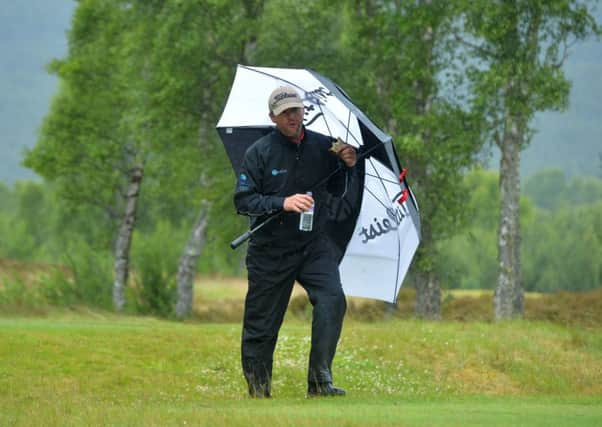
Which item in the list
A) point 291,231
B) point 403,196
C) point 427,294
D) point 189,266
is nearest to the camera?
point 291,231

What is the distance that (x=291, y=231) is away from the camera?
1248 cm

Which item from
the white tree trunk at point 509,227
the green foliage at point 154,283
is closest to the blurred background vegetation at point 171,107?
the green foliage at point 154,283

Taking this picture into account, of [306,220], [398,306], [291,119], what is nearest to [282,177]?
[306,220]

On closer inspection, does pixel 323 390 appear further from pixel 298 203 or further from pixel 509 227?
pixel 509 227

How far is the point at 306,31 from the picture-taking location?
38594 millimetres

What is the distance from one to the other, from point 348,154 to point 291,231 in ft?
3.04

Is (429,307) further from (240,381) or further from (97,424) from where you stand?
(97,424)

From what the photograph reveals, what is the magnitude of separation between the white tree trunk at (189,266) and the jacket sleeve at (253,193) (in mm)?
32714

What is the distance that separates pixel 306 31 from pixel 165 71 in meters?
4.36

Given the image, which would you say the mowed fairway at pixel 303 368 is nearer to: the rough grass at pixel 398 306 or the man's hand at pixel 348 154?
the man's hand at pixel 348 154

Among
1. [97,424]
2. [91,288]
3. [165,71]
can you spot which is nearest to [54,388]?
[97,424]

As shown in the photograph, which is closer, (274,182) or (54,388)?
(274,182)

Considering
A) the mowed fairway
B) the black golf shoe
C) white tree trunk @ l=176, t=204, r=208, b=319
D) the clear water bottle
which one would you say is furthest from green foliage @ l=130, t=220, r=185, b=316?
the clear water bottle

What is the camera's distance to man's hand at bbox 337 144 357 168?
12516 millimetres
